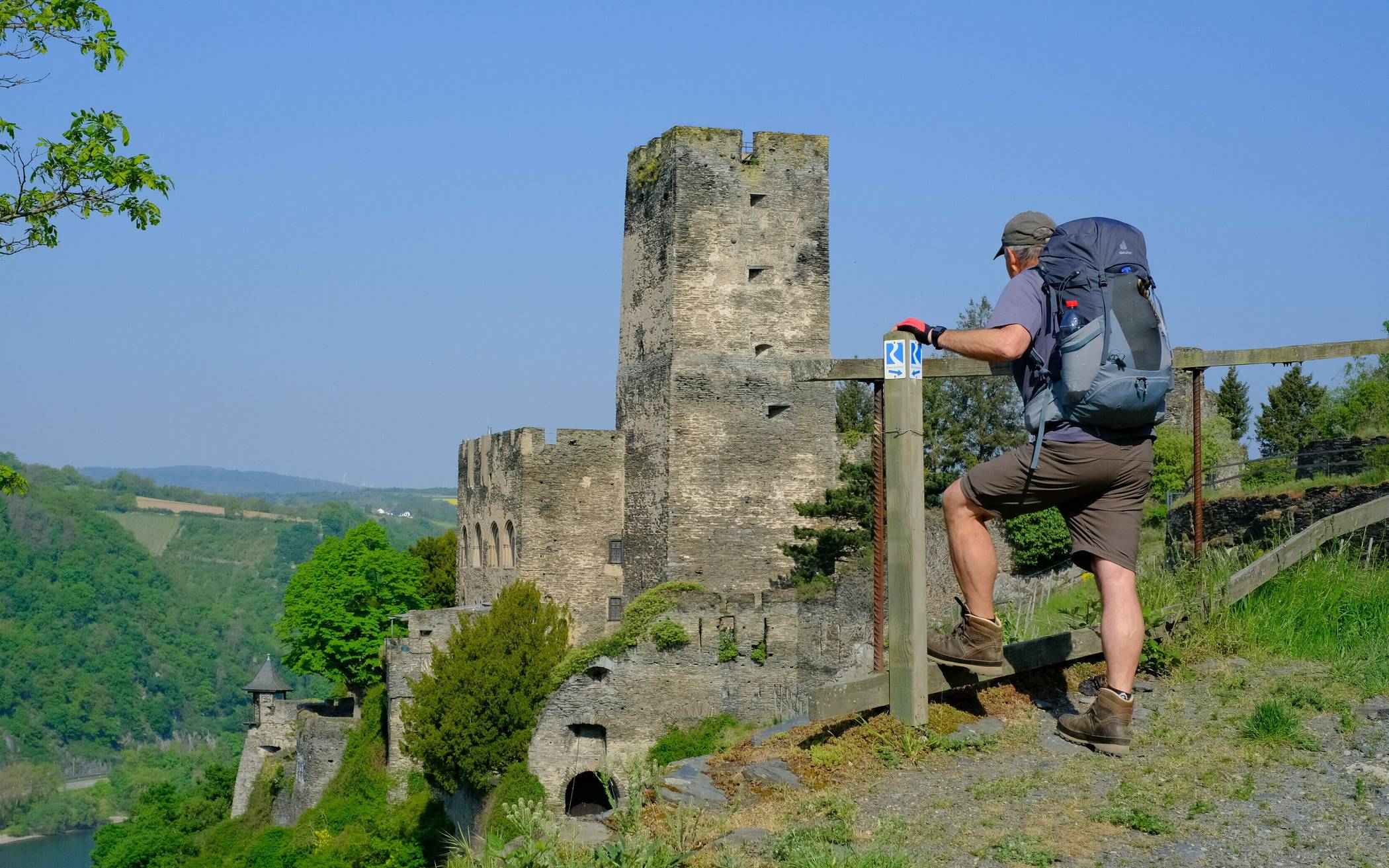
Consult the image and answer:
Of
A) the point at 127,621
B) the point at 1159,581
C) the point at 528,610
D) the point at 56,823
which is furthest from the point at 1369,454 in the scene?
the point at 127,621

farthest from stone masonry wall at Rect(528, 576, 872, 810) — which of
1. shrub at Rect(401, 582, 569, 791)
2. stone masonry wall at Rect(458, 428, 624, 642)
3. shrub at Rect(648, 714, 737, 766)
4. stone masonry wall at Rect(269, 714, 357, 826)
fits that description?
stone masonry wall at Rect(269, 714, 357, 826)

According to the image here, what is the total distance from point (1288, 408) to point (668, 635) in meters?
20.8

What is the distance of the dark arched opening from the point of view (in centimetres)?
2598

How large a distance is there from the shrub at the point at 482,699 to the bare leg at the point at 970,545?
19522 mm

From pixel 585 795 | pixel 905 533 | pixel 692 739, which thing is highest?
pixel 905 533

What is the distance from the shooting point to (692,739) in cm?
2519

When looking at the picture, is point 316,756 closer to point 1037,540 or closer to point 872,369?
point 1037,540

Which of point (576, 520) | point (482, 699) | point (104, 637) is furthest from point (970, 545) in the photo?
point (104, 637)

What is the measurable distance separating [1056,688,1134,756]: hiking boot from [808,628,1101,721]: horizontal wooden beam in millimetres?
497

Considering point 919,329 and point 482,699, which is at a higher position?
point 919,329

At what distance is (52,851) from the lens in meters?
107

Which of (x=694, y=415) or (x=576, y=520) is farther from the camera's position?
(x=576, y=520)

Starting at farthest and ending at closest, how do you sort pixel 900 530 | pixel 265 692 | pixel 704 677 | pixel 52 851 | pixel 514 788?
pixel 52 851 → pixel 265 692 → pixel 704 677 → pixel 514 788 → pixel 900 530

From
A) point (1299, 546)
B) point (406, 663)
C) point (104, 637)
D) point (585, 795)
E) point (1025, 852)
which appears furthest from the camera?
point (104, 637)
